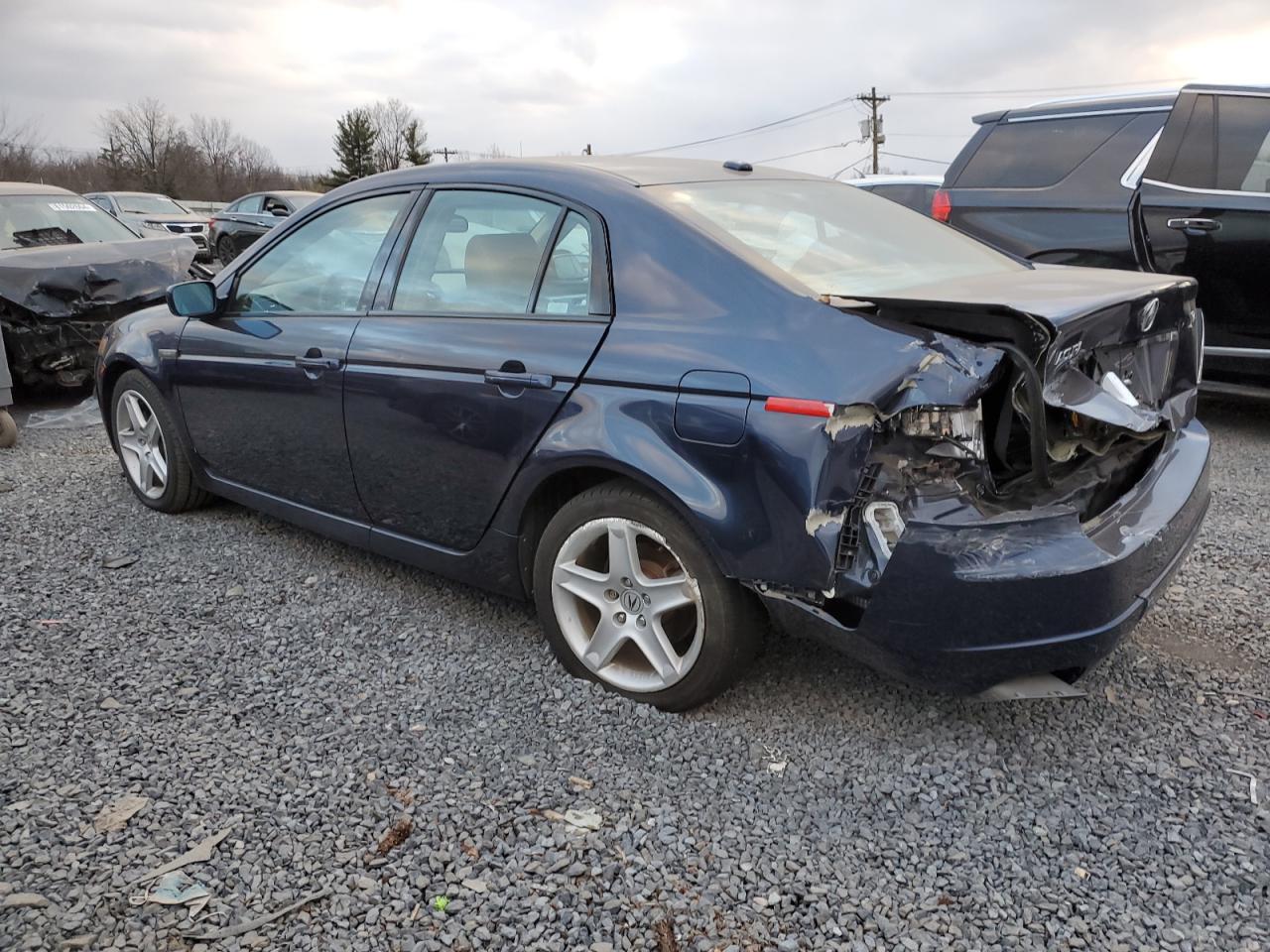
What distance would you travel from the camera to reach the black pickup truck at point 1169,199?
535cm

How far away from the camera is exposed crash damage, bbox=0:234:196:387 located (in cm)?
677

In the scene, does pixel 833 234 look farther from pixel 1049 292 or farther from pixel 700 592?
pixel 700 592

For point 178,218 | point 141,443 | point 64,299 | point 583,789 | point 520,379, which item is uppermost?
point 178,218

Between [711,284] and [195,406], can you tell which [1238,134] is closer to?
[711,284]

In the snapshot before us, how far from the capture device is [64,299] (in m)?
6.89

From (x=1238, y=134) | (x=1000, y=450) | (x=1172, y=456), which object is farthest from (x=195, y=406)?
(x=1238, y=134)

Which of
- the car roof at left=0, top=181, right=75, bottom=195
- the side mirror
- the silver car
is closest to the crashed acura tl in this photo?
the side mirror

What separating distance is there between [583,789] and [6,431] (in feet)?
17.5

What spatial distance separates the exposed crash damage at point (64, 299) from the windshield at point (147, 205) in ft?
42.3

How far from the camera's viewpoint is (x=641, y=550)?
2775 millimetres

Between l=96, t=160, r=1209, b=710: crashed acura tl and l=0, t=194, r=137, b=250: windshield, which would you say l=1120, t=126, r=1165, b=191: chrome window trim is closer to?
l=96, t=160, r=1209, b=710: crashed acura tl

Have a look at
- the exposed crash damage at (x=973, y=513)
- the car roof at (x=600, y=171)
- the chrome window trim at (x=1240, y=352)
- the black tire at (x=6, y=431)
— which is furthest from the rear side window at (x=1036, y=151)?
the black tire at (x=6, y=431)

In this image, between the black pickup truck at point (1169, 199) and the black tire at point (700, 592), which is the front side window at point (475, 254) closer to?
the black tire at point (700, 592)

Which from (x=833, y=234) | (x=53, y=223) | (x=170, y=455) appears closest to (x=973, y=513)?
(x=833, y=234)
